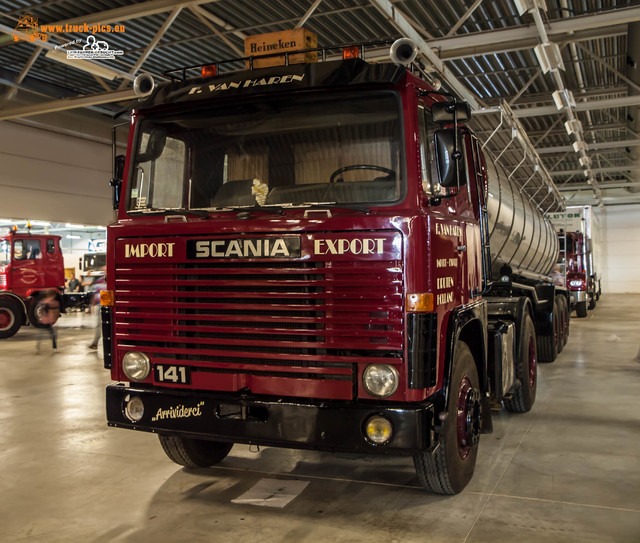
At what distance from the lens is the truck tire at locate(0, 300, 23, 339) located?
587 inches

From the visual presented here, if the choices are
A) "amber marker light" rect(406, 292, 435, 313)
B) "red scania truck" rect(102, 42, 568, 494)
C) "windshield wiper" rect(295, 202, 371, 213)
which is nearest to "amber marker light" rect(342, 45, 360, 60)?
"red scania truck" rect(102, 42, 568, 494)

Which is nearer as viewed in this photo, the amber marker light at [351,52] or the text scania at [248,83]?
the text scania at [248,83]

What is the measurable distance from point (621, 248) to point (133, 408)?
1334 inches

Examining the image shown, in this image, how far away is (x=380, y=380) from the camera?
3.46m

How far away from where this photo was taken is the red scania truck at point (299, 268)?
11.4 feet

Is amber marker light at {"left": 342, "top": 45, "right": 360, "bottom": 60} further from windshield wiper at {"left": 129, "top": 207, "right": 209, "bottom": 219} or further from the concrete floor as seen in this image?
the concrete floor

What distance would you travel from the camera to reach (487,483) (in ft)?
14.6

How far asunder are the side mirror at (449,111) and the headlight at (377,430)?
1.74 meters

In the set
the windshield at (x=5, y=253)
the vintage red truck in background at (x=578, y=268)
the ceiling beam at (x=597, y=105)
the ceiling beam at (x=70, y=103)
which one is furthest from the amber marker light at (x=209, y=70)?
the vintage red truck in background at (x=578, y=268)

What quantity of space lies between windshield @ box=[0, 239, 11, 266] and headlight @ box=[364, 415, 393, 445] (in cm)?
1407

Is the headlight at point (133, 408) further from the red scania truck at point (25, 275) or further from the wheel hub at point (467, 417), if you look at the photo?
the red scania truck at point (25, 275)

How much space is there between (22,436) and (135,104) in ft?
11.5

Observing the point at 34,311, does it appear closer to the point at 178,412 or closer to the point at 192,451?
the point at 192,451

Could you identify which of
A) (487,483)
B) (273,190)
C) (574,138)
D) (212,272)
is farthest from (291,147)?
(574,138)
